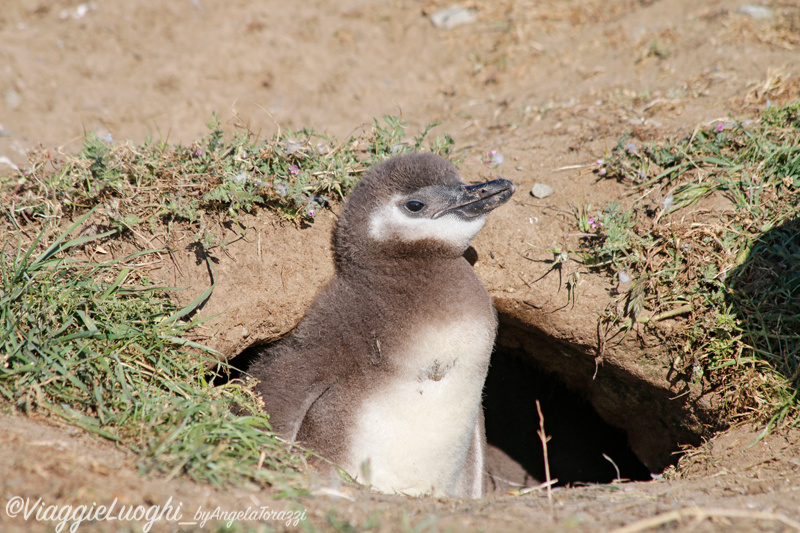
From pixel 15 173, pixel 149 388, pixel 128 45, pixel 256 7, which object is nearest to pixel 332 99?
pixel 256 7

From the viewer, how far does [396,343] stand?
11.0 feet

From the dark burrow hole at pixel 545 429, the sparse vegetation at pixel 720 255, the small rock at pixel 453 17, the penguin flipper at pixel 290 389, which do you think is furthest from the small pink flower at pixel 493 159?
the small rock at pixel 453 17

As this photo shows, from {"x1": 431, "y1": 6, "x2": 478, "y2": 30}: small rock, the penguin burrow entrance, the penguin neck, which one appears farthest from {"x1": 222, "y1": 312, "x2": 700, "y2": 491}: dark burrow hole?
{"x1": 431, "y1": 6, "x2": 478, "y2": 30}: small rock

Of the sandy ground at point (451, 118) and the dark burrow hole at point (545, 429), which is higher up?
the sandy ground at point (451, 118)

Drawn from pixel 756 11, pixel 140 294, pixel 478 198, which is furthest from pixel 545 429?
pixel 756 11

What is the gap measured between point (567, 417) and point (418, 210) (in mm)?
2955

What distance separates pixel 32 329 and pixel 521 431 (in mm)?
4163

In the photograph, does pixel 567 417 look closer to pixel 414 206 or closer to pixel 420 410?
pixel 420 410

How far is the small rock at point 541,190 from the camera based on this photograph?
4.23 metres

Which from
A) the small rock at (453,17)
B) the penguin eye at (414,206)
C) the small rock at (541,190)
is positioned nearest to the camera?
the penguin eye at (414,206)

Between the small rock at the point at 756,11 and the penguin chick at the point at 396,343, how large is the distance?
4.04m

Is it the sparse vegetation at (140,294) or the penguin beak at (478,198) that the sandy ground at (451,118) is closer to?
the sparse vegetation at (140,294)

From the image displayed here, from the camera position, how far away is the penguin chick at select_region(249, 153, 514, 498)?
11.1ft

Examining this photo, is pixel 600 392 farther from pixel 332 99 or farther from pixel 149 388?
pixel 332 99
